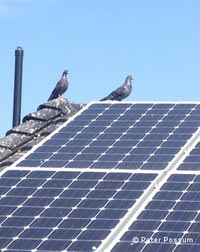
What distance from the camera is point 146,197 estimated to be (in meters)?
21.6

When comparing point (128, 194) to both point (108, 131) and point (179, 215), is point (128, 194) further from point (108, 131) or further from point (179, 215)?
point (108, 131)

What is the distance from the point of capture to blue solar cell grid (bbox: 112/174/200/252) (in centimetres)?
1977

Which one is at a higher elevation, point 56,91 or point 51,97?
point 56,91

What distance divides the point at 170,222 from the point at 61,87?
9945 millimetres

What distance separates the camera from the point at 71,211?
844 inches

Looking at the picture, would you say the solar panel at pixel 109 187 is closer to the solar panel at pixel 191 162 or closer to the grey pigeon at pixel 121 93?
the solar panel at pixel 191 162

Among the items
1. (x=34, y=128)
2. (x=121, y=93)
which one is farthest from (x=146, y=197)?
(x=121, y=93)

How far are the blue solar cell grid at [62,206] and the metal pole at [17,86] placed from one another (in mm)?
6967

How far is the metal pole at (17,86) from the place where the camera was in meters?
30.5

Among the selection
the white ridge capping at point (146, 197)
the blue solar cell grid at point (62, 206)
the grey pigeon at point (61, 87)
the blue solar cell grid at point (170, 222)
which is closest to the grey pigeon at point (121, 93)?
the grey pigeon at point (61, 87)

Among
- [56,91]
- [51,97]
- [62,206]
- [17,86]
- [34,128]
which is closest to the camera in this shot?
[62,206]

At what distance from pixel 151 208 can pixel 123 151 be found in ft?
10.5

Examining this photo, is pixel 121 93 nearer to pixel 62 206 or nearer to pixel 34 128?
pixel 34 128

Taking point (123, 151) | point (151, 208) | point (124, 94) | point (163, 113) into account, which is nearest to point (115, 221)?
point (151, 208)
